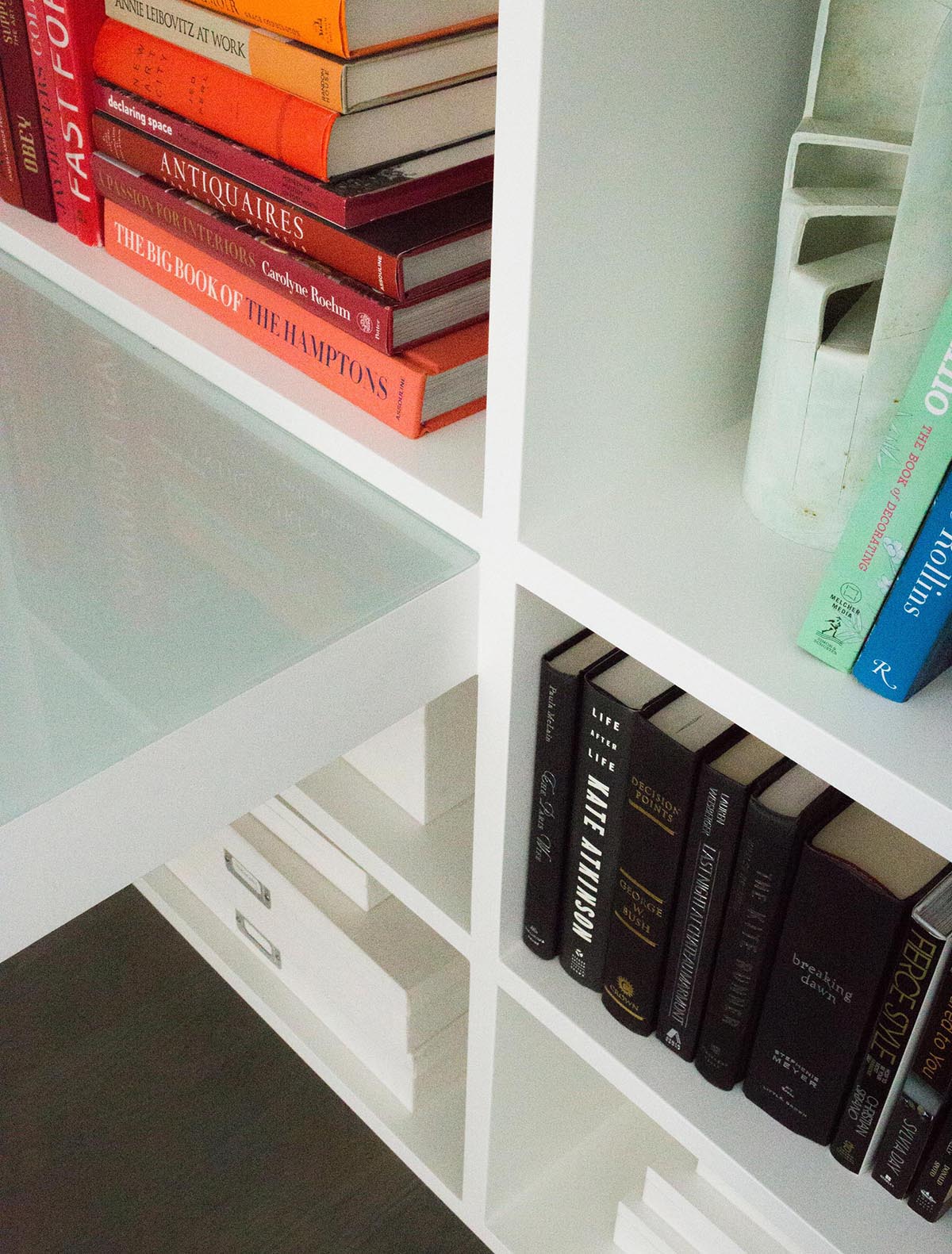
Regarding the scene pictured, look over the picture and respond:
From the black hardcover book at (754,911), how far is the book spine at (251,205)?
0.32 meters

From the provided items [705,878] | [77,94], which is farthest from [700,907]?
[77,94]

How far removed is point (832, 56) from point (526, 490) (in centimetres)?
24

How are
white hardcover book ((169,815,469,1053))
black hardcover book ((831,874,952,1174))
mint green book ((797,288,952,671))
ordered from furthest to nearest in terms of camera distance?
white hardcover book ((169,815,469,1053)) → black hardcover book ((831,874,952,1174)) → mint green book ((797,288,952,671))

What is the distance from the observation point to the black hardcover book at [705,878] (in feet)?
2.02

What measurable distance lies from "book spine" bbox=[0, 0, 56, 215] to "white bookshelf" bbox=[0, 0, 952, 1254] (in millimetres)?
42

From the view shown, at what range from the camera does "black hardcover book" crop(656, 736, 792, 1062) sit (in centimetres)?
62

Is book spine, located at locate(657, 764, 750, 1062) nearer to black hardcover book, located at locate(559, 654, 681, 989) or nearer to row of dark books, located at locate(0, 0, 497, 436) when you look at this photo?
black hardcover book, located at locate(559, 654, 681, 989)

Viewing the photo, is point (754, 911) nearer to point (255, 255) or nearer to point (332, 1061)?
point (255, 255)

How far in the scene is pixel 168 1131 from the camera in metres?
1.13

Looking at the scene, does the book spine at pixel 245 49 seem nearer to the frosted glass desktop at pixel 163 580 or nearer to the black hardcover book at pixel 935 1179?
the frosted glass desktop at pixel 163 580

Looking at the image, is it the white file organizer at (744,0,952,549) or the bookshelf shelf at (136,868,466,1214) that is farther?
the bookshelf shelf at (136,868,466,1214)

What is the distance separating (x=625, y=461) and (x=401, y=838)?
36cm

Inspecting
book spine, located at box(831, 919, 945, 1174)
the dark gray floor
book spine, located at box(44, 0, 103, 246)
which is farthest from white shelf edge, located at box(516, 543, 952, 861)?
the dark gray floor

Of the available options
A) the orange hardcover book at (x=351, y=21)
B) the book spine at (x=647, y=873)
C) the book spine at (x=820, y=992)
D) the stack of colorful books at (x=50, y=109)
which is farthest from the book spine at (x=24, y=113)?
the book spine at (x=820, y=992)
